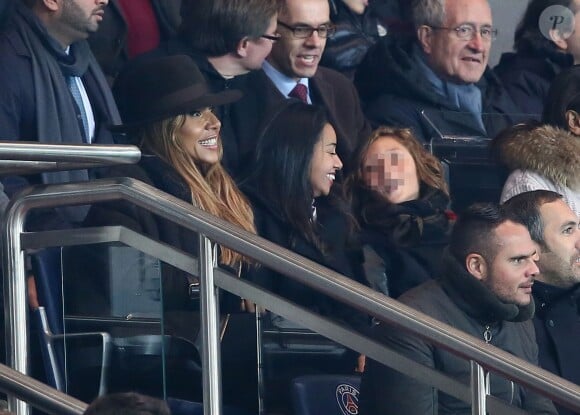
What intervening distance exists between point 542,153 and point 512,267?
0.93m

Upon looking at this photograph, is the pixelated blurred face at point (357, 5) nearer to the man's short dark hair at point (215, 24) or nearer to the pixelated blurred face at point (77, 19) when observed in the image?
the man's short dark hair at point (215, 24)

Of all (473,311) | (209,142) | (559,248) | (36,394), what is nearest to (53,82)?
(209,142)

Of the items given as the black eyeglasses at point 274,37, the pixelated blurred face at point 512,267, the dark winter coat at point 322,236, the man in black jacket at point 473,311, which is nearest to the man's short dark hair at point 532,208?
the man in black jacket at point 473,311

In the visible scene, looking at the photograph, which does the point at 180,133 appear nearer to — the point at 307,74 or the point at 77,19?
the point at 77,19

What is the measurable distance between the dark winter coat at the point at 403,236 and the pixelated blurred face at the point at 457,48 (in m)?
1.15

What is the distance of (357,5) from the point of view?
23.3ft

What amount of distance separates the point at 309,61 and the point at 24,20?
1.27 meters

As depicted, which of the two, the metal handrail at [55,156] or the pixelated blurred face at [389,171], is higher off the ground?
the metal handrail at [55,156]

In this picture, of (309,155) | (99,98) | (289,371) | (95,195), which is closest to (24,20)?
(99,98)

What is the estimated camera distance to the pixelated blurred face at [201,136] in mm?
5305

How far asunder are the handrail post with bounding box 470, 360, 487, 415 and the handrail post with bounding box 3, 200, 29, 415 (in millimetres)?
1212

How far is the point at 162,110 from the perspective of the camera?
526 cm

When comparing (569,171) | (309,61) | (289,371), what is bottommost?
(289,371)

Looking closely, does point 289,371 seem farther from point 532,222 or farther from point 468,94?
point 468,94
